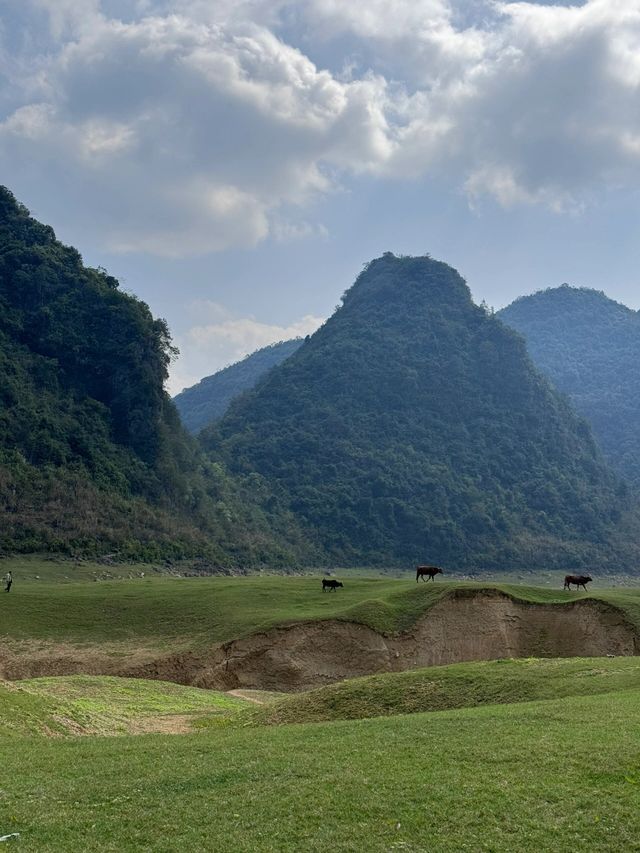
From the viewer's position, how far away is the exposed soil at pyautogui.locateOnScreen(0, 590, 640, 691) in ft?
113

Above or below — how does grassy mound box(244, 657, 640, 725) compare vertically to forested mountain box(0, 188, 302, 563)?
below

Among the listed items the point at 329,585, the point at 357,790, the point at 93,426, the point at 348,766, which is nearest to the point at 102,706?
the point at 348,766

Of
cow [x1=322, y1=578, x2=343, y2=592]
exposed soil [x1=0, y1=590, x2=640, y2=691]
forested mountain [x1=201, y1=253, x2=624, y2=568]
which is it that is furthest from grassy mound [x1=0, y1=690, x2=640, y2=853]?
forested mountain [x1=201, y1=253, x2=624, y2=568]

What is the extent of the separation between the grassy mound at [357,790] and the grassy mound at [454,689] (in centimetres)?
358

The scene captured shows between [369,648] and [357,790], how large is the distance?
25.0 meters

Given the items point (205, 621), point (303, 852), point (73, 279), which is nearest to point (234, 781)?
point (303, 852)

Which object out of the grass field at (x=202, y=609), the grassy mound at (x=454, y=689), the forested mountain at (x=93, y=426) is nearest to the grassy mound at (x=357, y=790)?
the grassy mound at (x=454, y=689)

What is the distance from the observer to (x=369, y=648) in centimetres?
3616

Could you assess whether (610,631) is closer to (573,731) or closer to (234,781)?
(573,731)

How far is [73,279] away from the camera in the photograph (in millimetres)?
104938

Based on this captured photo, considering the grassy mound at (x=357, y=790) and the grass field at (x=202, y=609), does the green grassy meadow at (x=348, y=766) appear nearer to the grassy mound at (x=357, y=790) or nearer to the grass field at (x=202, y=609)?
the grassy mound at (x=357, y=790)

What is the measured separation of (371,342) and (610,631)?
140 metres

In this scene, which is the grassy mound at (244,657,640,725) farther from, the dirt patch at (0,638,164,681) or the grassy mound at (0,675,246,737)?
the dirt patch at (0,638,164,681)

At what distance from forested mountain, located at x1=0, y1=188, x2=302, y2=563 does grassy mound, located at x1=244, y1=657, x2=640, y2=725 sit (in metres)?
55.3
